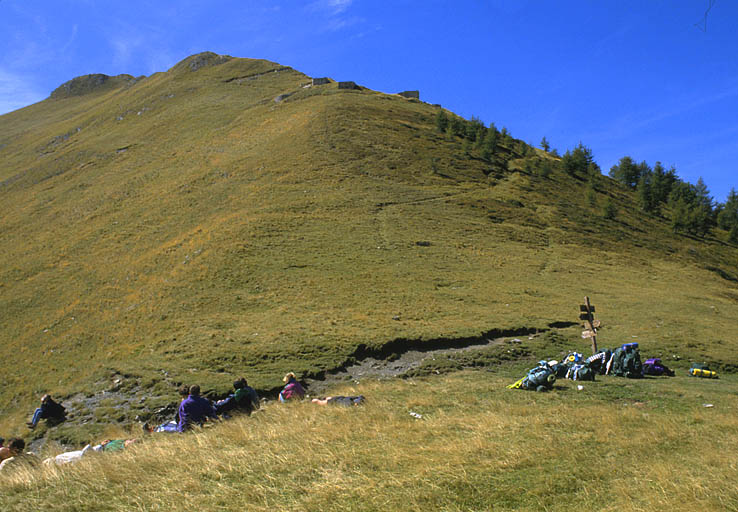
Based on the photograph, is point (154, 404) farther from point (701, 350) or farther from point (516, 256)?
point (516, 256)

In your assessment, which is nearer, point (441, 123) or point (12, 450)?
point (12, 450)

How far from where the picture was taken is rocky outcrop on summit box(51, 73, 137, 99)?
15538cm

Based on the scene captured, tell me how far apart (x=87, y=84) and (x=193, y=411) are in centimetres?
19098

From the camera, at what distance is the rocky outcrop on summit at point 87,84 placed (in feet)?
510

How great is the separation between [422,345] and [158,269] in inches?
945

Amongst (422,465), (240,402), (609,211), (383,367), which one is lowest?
(383,367)

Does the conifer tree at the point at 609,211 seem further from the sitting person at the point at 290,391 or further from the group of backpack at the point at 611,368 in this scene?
the sitting person at the point at 290,391

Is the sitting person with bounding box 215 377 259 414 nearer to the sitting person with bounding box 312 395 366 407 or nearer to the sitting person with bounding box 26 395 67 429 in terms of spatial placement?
the sitting person with bounding box 312 395 366 407

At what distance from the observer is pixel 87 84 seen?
158m

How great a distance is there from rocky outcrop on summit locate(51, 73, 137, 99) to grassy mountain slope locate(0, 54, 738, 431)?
3602 inches

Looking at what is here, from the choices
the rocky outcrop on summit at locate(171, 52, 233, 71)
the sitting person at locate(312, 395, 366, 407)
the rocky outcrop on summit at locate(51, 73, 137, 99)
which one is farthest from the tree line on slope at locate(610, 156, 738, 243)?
the rocky outcrop on summit at locate(51, 73, 137, 99)

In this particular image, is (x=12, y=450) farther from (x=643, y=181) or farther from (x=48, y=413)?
(x=643, y=181)

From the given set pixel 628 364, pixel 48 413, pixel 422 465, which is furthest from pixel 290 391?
pixel 628 364

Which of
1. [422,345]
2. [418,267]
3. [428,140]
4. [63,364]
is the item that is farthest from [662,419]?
[428,140]
